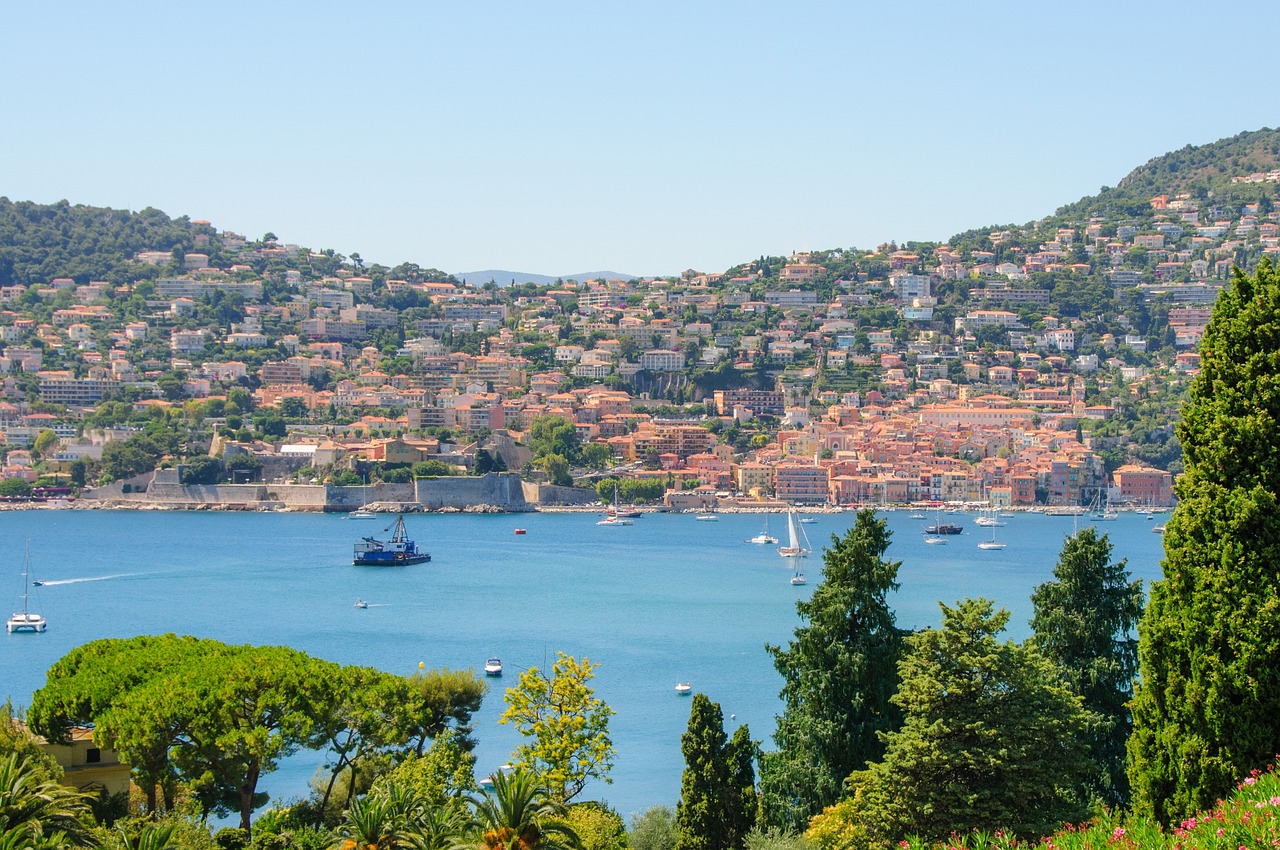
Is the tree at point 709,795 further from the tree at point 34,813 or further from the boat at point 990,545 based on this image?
the boat at point 990,545

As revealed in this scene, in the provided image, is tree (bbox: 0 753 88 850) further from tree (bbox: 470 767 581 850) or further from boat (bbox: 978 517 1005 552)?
boat (bbox: 978 517 1005 552)

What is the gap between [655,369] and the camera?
254ft

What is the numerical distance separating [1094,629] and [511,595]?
74.3 ft

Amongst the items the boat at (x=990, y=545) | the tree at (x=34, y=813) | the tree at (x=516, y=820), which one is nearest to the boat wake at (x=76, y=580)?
the boat at (x=990, y=545)

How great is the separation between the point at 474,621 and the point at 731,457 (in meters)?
36.2

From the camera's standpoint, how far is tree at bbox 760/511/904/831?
9148 millimetres

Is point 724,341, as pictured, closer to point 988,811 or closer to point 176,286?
point 176,286

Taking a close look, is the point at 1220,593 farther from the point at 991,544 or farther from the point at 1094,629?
the point at 991,544

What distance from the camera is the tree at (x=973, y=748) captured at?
7219mm

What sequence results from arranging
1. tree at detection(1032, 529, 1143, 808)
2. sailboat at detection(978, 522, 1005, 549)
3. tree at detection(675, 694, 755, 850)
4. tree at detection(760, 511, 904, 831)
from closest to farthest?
tree at detection(760, 511, 904, 831) < tree at detection(675, 694, 755, 850) < tree at detection(1032, 529, 1143, 808) < sailboat at detection(978, 522, 1005, 549)

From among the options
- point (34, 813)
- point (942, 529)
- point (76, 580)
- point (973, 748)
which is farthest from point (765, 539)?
point (34, 813)

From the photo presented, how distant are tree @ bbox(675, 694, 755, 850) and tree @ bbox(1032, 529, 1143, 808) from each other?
2120mm

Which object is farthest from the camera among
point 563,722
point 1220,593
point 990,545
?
point 990,545

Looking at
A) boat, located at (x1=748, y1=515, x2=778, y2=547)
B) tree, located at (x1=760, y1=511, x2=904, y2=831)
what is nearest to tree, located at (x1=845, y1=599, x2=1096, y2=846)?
tree, located at (x1=760, y1=511, x2=904, y2=831)
